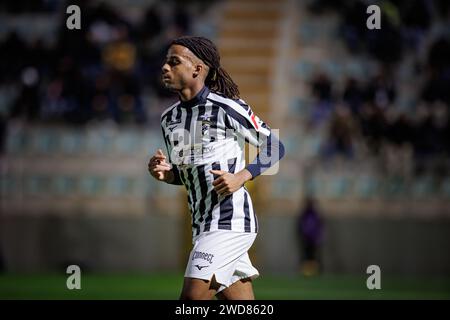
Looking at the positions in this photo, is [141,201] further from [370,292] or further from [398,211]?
[370,292]

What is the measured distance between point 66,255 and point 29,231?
81cm

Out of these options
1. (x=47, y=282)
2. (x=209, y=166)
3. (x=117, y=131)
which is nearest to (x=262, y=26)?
(x=117, y=131)

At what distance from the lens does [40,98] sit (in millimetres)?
19297

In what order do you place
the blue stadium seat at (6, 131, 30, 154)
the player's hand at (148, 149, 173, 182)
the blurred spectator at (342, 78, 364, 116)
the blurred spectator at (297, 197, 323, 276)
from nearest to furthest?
1. the player's hand at (148, 149, 173, 182)
2. the blurred spectator at (297, 197, 323, 276)
3. the blue stadium seat at (6, 131, 30, 154)
4. the blurred spectator at (342, 78, 364, 116)

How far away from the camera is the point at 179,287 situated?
14.0 meters

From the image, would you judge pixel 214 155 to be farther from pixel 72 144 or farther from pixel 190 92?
pixel 72 144

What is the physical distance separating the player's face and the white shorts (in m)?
0.97

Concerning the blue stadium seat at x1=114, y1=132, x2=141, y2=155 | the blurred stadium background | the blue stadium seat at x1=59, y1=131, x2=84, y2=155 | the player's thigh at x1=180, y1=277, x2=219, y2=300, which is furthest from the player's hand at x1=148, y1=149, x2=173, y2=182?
the blue stadium seat at x1=59, y1=131, x2=84, y2=155

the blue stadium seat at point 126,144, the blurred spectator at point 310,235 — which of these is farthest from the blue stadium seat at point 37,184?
the blurred spectator at point 310,235

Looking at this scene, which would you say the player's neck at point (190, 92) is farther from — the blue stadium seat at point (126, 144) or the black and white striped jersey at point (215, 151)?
the blue stadium seat at point (126, 144)

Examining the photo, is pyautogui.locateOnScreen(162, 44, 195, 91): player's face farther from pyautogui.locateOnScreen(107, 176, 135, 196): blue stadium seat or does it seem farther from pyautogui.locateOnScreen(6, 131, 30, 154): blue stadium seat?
pyautogui.locateOnScreen(6, 131, 30, 154): blue stadium seat

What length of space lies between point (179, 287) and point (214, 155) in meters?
7.92

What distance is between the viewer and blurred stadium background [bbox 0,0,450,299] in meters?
18.0

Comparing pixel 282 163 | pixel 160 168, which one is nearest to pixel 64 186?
pixel 282 163
